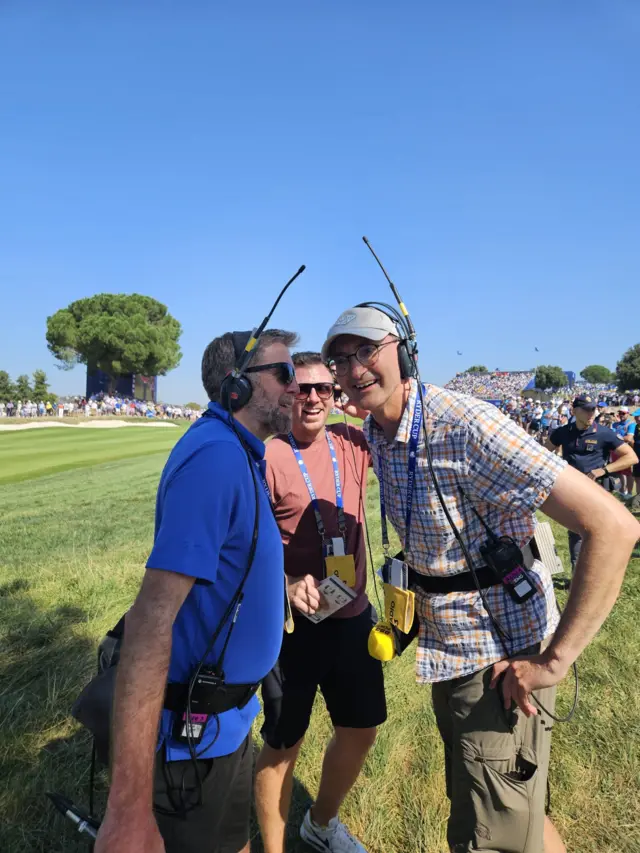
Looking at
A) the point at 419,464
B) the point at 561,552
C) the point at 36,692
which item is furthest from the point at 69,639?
the point at 561,552

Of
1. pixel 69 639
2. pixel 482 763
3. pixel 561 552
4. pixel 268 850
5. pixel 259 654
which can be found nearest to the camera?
pixel 259 654

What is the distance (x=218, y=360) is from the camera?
218 centimetres

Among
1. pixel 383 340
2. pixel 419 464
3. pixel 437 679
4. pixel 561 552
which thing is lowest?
pixel 561 552

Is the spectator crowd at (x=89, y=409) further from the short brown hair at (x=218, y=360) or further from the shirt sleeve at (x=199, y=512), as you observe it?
the shirt sleeve at (x=199, y=512)

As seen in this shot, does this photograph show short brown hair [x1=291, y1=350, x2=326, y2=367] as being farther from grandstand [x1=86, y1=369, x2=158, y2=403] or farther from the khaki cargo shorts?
grandstand [x1=86, y1=369, x2=158, y2=403]

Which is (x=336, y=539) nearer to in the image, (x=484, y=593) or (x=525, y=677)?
(x=484, y=593)

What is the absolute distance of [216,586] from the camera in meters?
1.74

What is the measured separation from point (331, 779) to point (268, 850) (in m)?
0.45

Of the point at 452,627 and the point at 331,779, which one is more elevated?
the point at 452,627

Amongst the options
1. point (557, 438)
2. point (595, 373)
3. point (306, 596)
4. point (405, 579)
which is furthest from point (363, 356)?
point (595, 373)

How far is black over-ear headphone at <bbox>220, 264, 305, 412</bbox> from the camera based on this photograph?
203 cm

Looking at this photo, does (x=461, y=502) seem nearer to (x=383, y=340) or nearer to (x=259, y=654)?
(x=383, y=340)

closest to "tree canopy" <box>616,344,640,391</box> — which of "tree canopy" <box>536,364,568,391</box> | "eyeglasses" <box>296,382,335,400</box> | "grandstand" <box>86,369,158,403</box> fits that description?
"tree canopy" <box>536,364,568,391</box>

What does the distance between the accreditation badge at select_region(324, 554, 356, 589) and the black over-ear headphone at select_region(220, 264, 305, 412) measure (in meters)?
1.21
